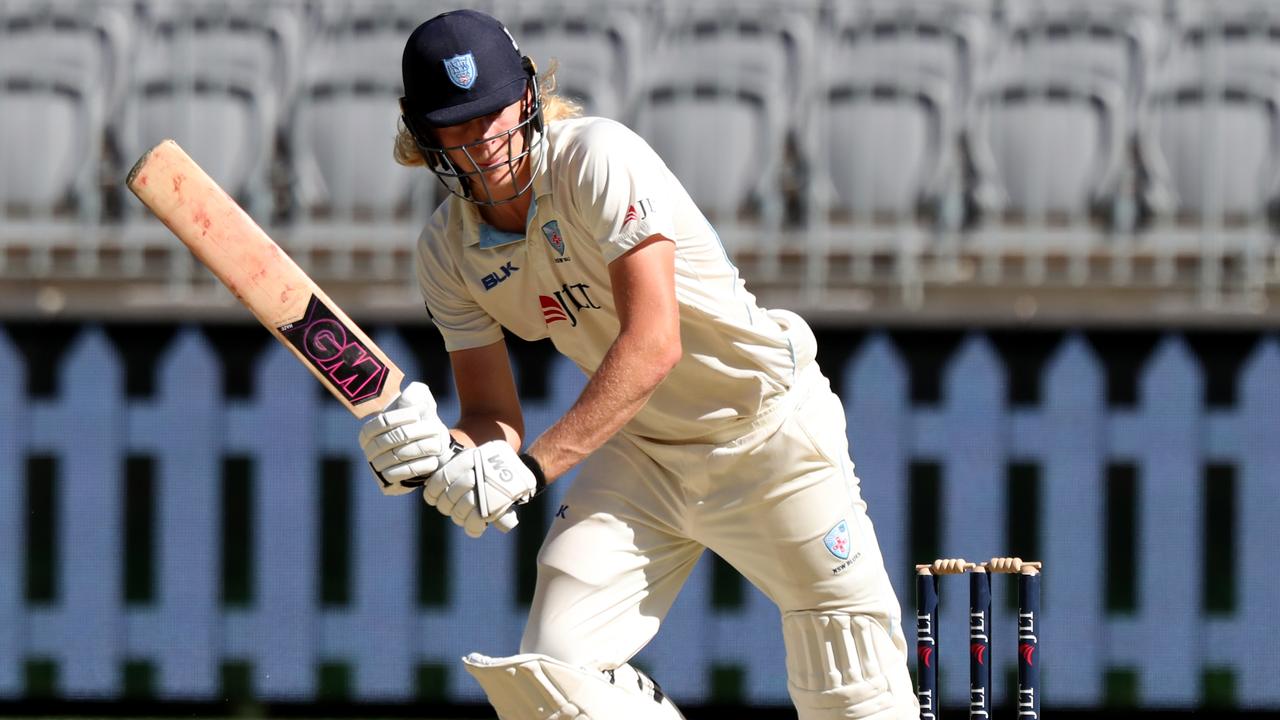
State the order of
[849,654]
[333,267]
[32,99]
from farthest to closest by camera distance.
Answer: [32,99], [333,267], [849,654]

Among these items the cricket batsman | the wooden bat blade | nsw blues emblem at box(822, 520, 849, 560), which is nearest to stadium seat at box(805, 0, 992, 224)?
the cricket batsman

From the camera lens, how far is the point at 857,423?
19.2 feet

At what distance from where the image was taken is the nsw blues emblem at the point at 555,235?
2768mm

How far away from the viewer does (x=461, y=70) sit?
8.57ft

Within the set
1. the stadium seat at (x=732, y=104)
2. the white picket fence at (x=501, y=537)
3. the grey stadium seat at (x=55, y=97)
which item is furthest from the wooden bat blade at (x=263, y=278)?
the grey stadium seat at (x=55, y=97)

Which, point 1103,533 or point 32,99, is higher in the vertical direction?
point 32,99

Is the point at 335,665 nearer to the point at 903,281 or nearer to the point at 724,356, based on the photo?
the point at 903,281

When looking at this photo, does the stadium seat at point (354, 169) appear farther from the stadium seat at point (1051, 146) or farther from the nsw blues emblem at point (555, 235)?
the nsw blues emblem at point (555, 235)

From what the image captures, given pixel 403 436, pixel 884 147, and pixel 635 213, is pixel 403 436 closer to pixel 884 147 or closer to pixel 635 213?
pixel 635 213

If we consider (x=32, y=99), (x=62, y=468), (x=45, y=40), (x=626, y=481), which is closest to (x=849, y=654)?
(x=626, y=481)

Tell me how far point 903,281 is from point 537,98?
3.52 m

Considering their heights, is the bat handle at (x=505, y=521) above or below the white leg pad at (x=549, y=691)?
above

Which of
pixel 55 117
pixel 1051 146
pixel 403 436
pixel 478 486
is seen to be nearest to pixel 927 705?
pixel 478 486

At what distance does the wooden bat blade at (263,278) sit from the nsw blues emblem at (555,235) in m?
0.31
